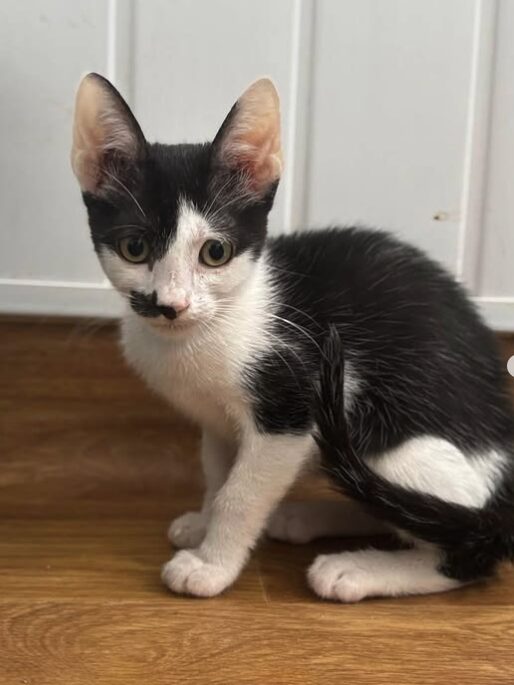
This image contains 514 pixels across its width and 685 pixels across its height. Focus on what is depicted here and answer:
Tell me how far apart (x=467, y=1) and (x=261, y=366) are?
0.67 meters

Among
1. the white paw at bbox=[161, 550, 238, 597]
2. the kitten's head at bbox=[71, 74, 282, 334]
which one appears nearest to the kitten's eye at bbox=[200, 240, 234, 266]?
the kitten's head at bbox=[71, 74, 282, 334]

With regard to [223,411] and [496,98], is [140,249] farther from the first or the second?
[496,98]

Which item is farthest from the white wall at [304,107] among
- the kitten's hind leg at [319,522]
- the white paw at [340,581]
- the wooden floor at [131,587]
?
the white paw at [340,581]

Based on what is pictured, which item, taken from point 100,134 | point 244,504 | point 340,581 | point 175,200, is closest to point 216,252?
point 175,200

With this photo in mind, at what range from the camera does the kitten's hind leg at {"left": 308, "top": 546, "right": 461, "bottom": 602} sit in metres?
1.00

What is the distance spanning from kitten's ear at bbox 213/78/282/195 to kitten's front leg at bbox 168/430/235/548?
0.37 m

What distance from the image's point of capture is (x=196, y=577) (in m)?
0.99

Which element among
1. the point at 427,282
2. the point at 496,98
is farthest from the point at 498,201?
the point at 427,282

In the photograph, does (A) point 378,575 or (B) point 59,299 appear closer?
(A) point 378,575

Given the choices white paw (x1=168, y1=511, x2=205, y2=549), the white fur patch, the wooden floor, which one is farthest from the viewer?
white paw (x1=168, y1=511, x2=205, y2=549)

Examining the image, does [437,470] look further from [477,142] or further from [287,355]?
[477,142]

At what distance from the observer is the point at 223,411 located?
1053 millimetres

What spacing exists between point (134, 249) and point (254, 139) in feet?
0.61

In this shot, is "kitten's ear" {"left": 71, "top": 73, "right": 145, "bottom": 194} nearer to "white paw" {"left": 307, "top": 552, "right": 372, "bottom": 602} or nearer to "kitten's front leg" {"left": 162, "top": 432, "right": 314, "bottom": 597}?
"kitten's front leg" {"left": 162, "top": 432, "right": 314, "bottom": 597}
